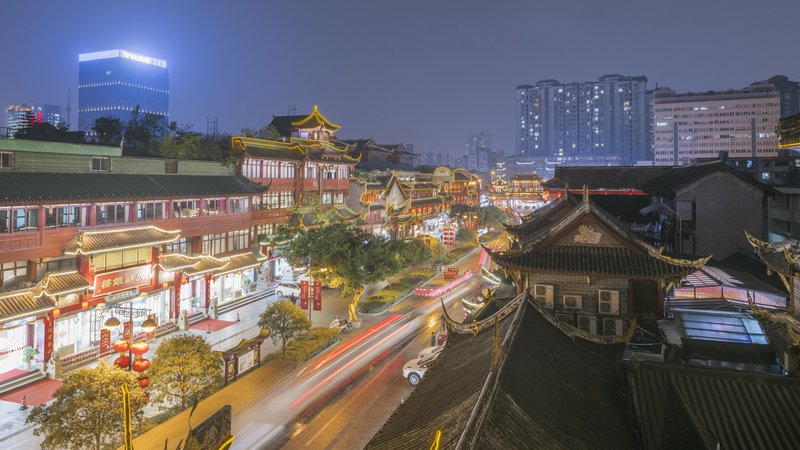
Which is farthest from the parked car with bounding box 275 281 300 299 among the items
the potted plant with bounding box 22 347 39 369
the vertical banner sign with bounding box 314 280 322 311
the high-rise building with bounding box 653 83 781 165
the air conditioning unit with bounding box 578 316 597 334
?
the high-rise building with bounding box 653 83 781 165

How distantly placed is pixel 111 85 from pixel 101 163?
120 metres

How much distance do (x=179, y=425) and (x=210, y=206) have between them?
65.5ft

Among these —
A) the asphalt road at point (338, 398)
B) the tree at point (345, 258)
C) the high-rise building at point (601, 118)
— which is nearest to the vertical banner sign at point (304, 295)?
the tree at point (345, 258)

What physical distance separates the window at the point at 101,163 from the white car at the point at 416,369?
21.0m

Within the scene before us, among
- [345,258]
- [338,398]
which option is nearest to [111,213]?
[345,258]

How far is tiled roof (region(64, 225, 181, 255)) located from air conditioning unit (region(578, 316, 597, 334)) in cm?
2350

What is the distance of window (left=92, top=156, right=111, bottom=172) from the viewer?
96.2 ft

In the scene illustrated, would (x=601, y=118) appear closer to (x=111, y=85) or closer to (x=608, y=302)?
(x=111, y=85)

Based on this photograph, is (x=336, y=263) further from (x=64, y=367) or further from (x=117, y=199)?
(x=64, y=367)

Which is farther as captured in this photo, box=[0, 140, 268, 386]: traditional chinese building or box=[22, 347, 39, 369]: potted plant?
box=[0, 140, 268, 386]: traditional chinese building

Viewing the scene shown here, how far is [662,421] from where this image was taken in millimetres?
9672

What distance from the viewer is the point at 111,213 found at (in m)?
28.7

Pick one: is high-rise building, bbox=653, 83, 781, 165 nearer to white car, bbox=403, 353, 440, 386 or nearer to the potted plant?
white car, bbox=403, 353, 440, 386

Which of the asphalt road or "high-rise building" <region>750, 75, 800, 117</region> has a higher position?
"high-rise building" <region>750, 75, 800, 117</region>
